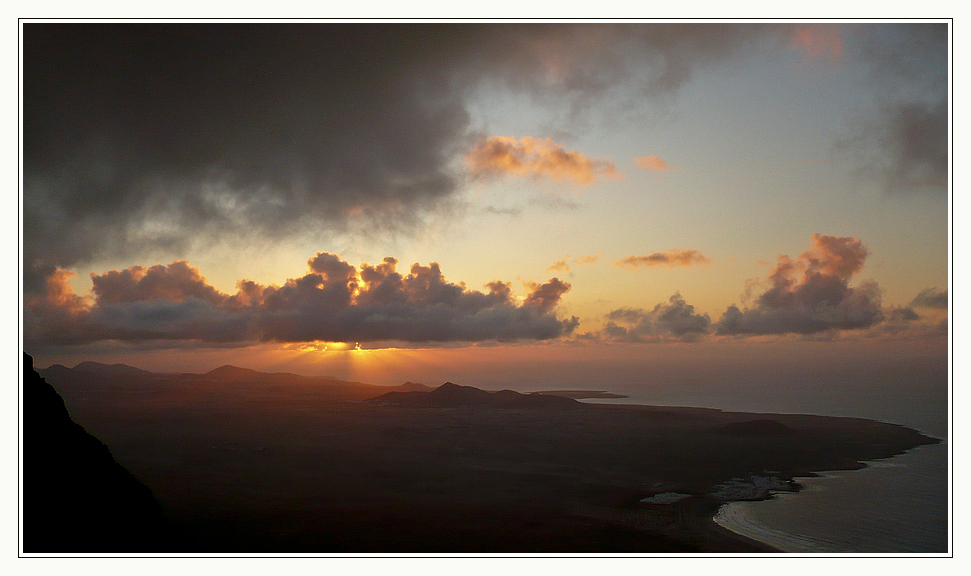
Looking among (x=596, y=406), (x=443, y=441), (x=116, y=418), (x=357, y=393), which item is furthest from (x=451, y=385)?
(x=116, y=418)

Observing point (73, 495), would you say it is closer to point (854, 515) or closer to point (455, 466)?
point (455, 466)

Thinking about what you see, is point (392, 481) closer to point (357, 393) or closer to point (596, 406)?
point (596, 406)

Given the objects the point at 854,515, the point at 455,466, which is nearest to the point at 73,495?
the point at 455,466

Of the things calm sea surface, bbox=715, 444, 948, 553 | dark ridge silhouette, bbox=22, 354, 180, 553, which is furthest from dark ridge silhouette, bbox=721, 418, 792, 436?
dark ridge silhouette, bbox=22, 354, 180, 553

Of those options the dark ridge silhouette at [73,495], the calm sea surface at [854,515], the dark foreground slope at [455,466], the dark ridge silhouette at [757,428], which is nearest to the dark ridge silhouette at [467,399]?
the dark foreground slope at [455,466]

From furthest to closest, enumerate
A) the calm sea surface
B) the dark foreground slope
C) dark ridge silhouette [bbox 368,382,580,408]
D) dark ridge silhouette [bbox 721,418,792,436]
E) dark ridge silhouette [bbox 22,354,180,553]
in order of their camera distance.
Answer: dark ridge silhouette [bbox 368,382,580,408] → dark ridge silhouette [bbox 721,418,792,436] → the calm sea surface → the dark foreground slope → dark ridge silhouette [bbox 22,354,180,553]

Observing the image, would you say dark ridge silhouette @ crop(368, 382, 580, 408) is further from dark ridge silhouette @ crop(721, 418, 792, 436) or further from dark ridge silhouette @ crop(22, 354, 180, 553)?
dark ridge silhouette @ crop(22, 354, 180, 553)
